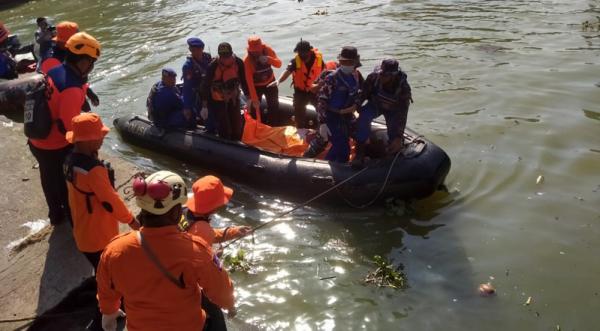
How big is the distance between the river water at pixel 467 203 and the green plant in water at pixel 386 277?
0.09m

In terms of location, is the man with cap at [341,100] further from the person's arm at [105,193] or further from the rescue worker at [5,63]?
the rescue worker at [5,63]

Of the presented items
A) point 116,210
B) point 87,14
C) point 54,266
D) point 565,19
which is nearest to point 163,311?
point 116,210

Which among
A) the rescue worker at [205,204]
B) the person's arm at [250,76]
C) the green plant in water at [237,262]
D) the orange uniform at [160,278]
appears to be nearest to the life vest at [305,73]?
the person's arm at [250,76]

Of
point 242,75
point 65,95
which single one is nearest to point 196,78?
point 242,75

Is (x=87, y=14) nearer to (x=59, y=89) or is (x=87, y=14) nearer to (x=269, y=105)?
(x=269, y=105)

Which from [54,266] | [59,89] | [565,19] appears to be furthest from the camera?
[565,19]

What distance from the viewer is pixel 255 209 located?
6.64 metres

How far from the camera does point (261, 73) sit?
7.45 meters

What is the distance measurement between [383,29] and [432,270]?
9735 millimetres

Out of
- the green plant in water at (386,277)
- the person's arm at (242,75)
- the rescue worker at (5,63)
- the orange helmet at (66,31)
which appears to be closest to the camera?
the green plant in water at (386,277)

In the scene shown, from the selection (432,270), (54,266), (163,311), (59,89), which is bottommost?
(432,270)

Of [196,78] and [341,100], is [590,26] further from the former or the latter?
[196,78]

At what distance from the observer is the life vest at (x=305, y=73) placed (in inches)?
286

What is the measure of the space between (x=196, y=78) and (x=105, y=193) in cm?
392
